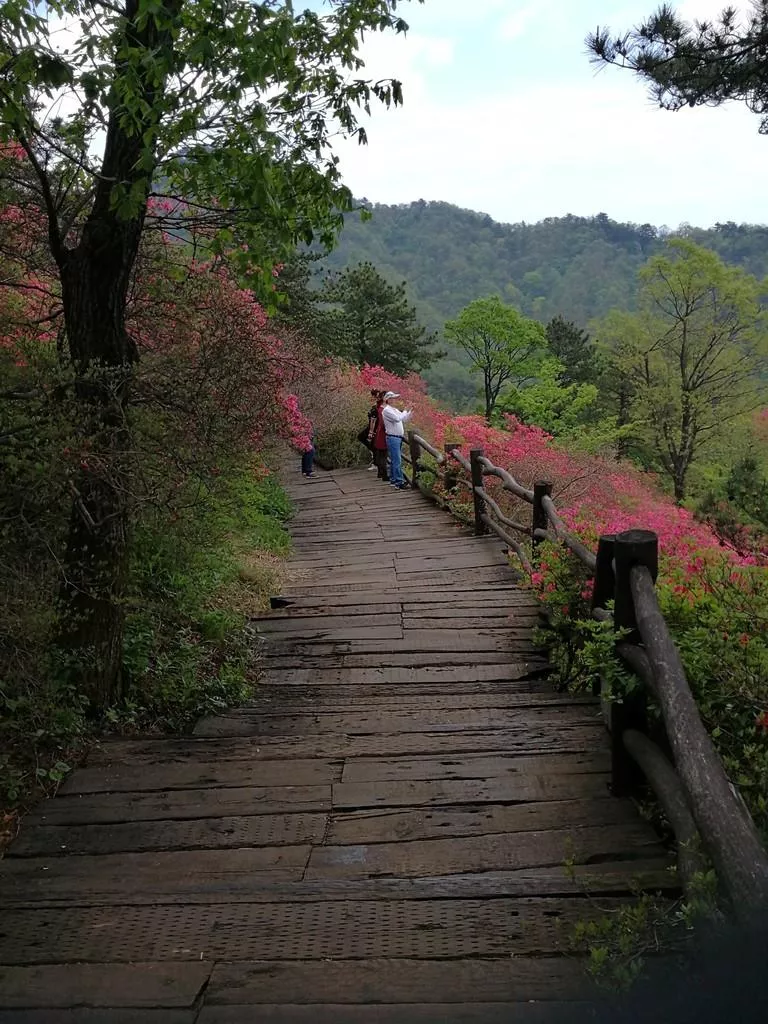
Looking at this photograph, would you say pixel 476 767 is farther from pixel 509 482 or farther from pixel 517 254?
pixel 517 254

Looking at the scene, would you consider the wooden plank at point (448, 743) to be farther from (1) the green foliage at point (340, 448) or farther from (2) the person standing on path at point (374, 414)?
(1) the green foliage at point (340, 448)

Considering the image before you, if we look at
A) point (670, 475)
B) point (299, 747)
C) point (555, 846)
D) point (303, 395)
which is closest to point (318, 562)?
point (299, 747)

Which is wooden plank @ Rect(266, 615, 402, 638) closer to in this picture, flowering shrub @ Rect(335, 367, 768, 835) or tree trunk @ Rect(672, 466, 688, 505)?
flowering shrub @ Rect(335, 367, 768, 835)

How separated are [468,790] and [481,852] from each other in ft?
1.67

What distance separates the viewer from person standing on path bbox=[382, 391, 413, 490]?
13.0 metres

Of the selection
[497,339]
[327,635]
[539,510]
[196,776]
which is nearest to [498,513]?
[539,510]

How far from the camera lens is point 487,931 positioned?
7.64 feet

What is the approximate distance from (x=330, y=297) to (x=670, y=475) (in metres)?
13.9

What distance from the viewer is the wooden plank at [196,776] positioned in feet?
11.7

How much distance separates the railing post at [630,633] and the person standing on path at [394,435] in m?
9.81

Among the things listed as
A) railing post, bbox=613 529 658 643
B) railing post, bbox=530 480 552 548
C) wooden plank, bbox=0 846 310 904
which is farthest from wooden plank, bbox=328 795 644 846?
railing post, bbox=530 480 552 548

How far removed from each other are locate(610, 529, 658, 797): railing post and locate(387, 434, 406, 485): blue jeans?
33.3 feet

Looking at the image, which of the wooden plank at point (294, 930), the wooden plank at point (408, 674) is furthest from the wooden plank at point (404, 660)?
the wooden plank at point (294, 930)

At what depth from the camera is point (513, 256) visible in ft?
270
